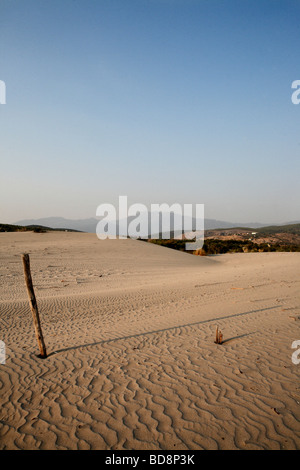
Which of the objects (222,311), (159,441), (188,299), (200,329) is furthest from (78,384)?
(188,299)

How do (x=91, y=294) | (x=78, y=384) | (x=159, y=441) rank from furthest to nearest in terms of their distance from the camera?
(x=91, y=294) → (x=78, y=384) → (x=159, y=441)

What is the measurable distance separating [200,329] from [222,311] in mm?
2123

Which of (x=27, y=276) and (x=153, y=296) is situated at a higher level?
(x=27, y=276)

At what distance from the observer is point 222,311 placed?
349 inches

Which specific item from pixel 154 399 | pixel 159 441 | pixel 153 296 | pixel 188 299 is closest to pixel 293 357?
pixel 154 399

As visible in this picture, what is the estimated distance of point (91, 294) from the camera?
1168 cm

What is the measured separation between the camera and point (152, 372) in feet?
15.6

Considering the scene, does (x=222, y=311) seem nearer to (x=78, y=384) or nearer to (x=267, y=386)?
(x=267, y=386)

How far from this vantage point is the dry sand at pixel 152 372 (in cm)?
326

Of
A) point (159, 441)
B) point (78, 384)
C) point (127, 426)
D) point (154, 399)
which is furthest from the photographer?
point (78, 384)

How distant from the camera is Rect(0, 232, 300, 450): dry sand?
326cm
